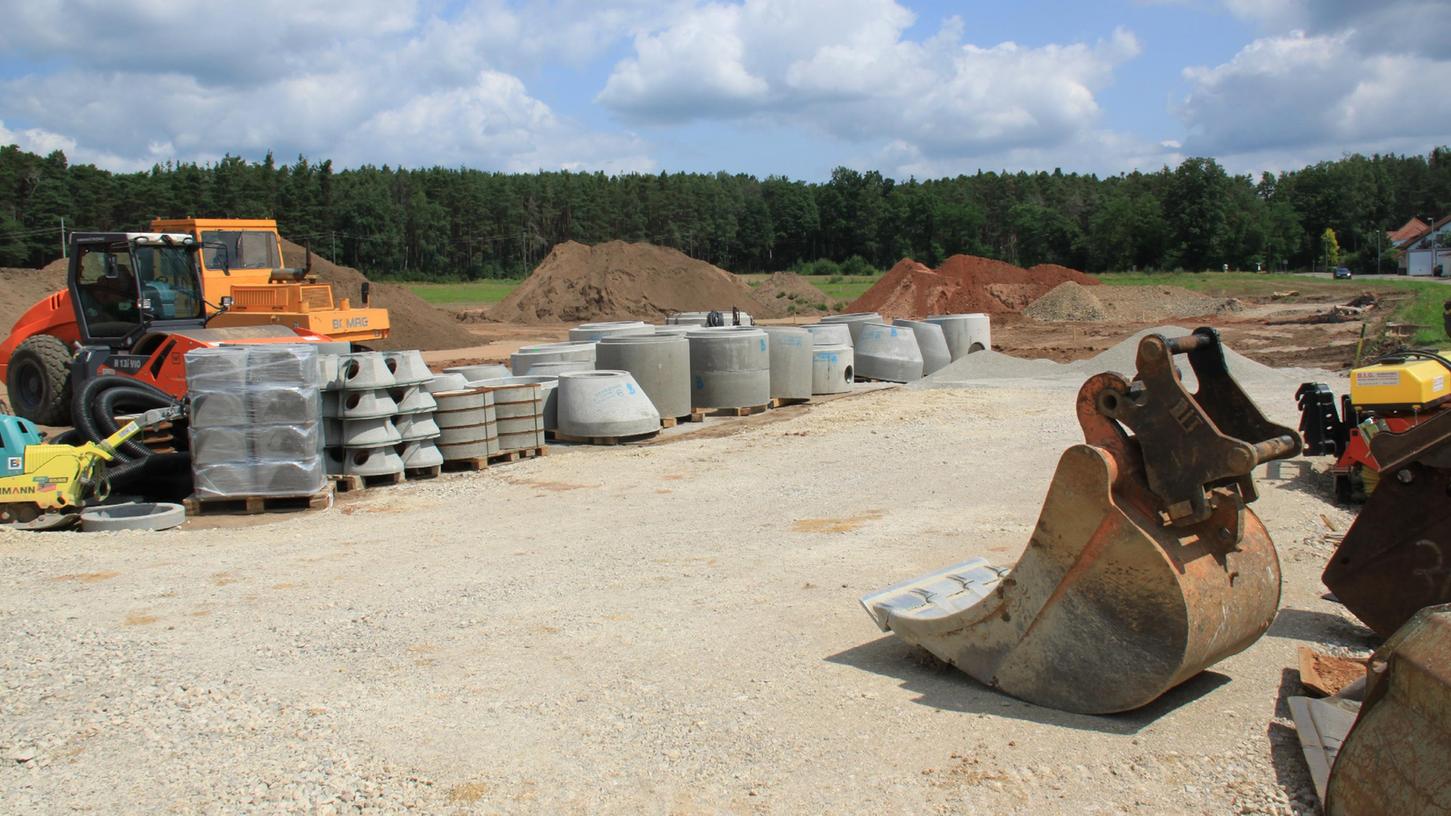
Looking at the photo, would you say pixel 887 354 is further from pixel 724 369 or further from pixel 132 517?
pixel 132 517

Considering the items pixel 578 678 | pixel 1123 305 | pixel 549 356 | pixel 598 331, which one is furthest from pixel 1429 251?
pixel 578 678

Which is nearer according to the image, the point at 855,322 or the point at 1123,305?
the point at 855,322

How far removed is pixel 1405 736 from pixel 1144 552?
1.22 meters

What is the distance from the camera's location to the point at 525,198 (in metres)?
104

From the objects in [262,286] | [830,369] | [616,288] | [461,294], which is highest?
[262,286]

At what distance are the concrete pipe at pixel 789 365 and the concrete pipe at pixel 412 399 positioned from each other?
697 cm

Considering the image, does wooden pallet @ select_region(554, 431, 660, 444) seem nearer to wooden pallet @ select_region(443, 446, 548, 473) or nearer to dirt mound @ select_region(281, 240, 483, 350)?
wooden pallet @ select_region(443, 446, 548, 473)

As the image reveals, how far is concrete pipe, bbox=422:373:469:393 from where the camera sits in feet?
40.0

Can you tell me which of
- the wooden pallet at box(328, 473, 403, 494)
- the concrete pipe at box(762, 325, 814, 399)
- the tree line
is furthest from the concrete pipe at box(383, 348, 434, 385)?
the tree line

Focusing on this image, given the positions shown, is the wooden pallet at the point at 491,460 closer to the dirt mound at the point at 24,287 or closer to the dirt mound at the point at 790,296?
the dirt mound at the point at 24,287

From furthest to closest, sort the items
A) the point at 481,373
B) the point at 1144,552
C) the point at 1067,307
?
the point at 1067,307 → the point at 481,373 → the point at 1144,552

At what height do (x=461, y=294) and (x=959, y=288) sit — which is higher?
(x=461, y=294)

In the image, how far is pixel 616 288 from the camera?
135 feet

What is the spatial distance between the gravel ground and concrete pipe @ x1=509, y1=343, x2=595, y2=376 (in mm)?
5736
